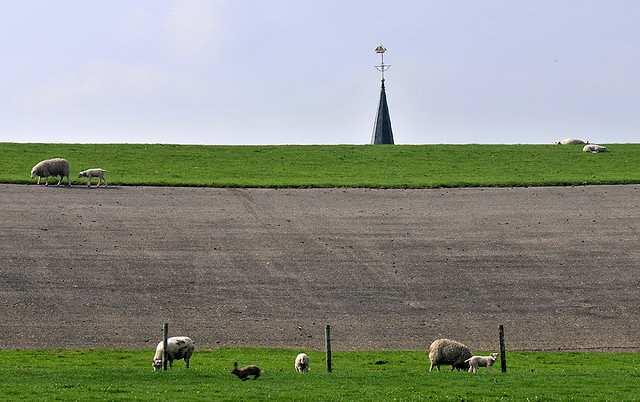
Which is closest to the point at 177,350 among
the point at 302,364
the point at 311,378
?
the point at 302,364

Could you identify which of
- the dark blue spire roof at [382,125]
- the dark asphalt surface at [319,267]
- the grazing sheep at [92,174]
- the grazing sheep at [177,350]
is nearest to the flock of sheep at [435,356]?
the grazing sheep at [177,350]

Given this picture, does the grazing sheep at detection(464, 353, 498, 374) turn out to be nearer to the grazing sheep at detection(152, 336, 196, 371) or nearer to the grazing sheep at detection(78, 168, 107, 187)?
the grazing sheep at detection(152, 336, 196, 371)

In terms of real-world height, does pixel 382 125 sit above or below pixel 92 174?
above

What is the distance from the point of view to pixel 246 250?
45.7 metres

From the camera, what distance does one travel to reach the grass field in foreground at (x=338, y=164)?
61.8 metres

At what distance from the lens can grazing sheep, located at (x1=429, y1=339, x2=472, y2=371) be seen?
29.7m

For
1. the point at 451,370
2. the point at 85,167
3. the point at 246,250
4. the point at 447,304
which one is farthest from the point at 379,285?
the point at 85,167

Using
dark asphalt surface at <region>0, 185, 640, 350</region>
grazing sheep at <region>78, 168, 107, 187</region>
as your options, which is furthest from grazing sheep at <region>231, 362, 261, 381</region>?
grazing sheep at <region>78, 168, 107, 187</region>

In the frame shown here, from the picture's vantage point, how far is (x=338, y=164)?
70188 millimetres

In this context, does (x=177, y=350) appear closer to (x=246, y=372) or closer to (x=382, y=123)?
(x=246, y=372)

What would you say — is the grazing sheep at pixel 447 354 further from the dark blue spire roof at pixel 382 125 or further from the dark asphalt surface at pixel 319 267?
the dark blue spire roof at pixel 382 125

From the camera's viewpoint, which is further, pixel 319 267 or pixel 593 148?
pixel 593 148

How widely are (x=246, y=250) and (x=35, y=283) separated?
894 cm

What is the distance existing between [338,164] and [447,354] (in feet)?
134
